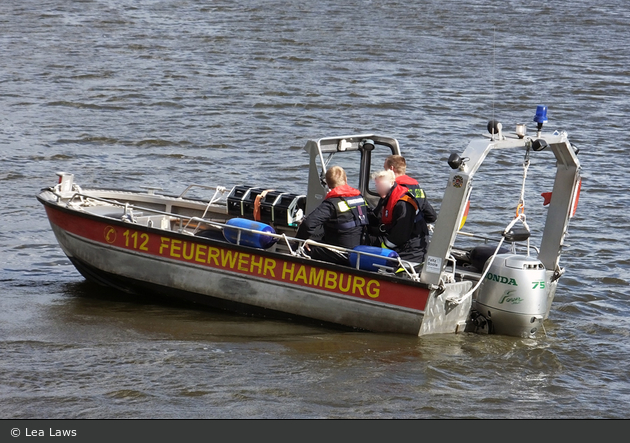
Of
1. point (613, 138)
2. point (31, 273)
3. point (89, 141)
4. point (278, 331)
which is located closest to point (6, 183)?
point (89, 141)

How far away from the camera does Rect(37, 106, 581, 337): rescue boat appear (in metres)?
8.05

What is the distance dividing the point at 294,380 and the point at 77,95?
1484cm

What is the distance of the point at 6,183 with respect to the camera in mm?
14609

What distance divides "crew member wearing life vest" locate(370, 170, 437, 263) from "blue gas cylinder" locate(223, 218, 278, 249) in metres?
1.08

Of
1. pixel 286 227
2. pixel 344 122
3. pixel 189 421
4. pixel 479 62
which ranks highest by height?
pixel 479 62

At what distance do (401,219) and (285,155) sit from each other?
8366mm

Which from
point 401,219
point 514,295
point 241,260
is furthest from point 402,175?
point 241,260

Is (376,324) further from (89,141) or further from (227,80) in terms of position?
(227,80)

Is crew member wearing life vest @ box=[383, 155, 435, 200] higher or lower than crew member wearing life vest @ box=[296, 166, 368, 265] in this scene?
higher

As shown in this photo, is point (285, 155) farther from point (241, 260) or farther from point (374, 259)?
point (374, 259)

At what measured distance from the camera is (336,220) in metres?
8.62

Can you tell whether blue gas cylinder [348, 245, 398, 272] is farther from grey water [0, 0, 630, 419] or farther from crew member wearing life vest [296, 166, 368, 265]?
grey water [0, 0, 630, 419]

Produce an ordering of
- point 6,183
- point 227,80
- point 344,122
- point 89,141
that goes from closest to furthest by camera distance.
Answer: point 6,183 → point 89,141 → point 344,122 → point 227,80

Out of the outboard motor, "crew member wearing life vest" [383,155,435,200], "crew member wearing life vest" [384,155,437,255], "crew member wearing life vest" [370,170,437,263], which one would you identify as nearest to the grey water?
the outboard motor
